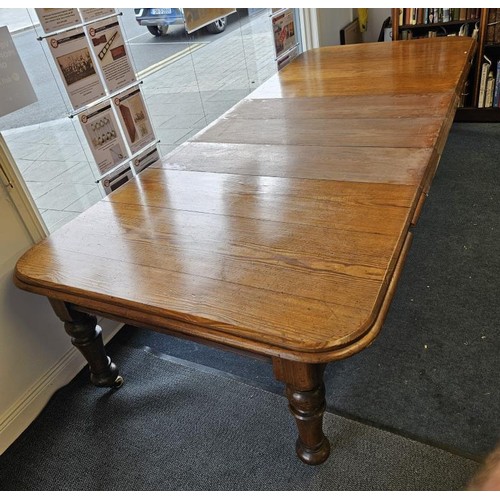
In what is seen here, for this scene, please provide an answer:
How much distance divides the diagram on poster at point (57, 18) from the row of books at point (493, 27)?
2.59m

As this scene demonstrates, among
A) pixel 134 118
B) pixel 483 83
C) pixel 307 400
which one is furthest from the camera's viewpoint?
pixel 483 83

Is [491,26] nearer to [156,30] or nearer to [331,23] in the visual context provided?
[331,23]

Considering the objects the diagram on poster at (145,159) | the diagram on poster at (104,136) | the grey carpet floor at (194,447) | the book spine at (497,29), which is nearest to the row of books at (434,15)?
the book spine at (497,29)

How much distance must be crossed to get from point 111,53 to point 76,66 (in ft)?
0.58

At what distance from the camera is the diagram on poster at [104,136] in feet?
5.00

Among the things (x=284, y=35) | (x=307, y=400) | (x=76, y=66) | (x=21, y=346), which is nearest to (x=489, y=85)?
(x=284, y=35)

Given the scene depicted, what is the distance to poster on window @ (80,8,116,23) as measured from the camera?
143 centimetres

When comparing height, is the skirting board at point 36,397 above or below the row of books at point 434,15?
below

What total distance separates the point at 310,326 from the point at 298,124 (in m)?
1.11

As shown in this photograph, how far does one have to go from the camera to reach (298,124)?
1.78 meters

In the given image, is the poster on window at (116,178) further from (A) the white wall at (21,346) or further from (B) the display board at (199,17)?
(B) the display board at (199,17)

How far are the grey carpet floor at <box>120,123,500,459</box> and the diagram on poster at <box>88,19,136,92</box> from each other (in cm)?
94

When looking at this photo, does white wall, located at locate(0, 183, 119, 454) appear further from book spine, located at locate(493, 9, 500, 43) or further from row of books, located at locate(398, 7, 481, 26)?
book spine, located at locate(493, 9, 500, 43)

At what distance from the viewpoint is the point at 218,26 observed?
2.29 metres
